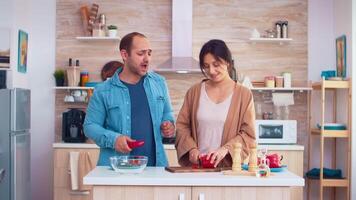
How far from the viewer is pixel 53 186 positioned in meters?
5.68

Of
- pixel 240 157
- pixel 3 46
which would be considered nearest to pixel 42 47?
pixel 3 46

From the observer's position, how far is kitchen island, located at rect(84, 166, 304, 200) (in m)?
2.42

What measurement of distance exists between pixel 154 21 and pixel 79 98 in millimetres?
1120

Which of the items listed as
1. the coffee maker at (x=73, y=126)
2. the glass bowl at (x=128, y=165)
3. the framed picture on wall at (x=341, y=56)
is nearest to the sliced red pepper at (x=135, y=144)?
the glass bowl at (x=128, y=165)

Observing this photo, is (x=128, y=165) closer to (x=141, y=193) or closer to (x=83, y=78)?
(x=141, y=193)

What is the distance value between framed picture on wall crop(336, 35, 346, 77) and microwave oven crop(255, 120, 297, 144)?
0.69m

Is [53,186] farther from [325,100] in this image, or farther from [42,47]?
[325,100]

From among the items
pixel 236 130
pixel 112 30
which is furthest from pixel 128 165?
pixel 112 30

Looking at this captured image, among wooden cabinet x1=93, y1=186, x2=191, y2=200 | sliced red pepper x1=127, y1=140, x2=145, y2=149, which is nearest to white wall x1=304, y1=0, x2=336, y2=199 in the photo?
sliced red pepper x1=127, y1=140, x2=145, y2=149

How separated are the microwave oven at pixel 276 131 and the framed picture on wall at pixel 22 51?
240 cm

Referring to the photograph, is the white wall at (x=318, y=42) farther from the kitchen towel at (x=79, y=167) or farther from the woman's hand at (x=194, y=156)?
the woman's hand at (x=194, y=156)

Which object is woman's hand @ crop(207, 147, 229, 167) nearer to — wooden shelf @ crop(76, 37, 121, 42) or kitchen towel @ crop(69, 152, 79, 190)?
kitchen towel @ crop(69, 152, 79, 190)

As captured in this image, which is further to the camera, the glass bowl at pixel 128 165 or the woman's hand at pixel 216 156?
the woman's hand at pixel 216 156

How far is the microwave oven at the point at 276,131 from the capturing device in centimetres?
548
